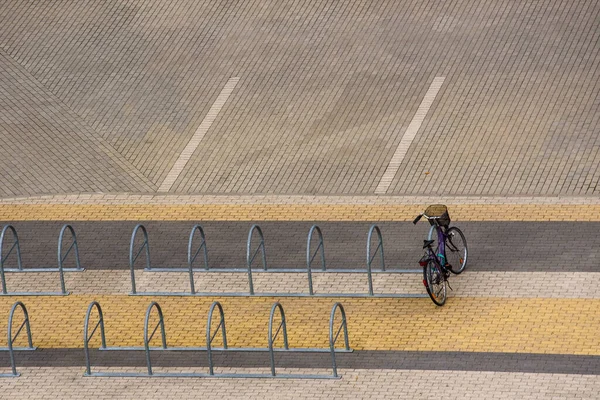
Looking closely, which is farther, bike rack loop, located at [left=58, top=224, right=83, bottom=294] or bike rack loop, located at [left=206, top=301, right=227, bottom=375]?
bike rack loop, located at [left=58, top=224, right=83, bottom=294]

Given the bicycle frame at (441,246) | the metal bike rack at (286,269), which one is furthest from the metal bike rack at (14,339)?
the bicycle frame at (441,246)

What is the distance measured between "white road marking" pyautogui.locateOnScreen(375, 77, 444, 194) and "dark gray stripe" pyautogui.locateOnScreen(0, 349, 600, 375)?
5.43 metres

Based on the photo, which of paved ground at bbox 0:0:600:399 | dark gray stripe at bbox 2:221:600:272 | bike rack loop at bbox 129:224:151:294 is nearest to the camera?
paved ground at bbox 0:0:600:399

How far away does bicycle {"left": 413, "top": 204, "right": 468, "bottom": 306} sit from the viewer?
58.7 feet

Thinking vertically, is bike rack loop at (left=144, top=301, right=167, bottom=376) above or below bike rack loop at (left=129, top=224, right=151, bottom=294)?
below

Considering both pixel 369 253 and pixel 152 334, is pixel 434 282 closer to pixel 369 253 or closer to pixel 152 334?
pixel 369 253

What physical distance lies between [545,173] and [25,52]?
10.6 m

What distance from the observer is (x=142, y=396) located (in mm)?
16312

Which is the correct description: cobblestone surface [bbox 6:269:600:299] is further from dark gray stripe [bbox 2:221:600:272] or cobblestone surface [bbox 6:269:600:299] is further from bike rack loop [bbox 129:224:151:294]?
dark gray stripe [bbox 2:221:600:272]

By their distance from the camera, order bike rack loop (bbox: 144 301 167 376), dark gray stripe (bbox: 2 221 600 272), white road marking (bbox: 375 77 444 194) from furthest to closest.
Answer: white road marking (bbox: 375 77 444 194)
dark gray stripe (bbox: 2 221 600 272)
bike rack loop (bbox: 144 301 167 376)

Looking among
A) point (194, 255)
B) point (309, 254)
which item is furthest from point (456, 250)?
point (194, 255)

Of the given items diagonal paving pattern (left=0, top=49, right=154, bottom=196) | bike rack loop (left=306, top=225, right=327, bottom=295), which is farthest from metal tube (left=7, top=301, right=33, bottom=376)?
diagonal paving pattern (left=0, top=49, right=154, bottom=196)

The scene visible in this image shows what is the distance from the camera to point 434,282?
17.9m

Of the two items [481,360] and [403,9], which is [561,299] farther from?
[403,9]
